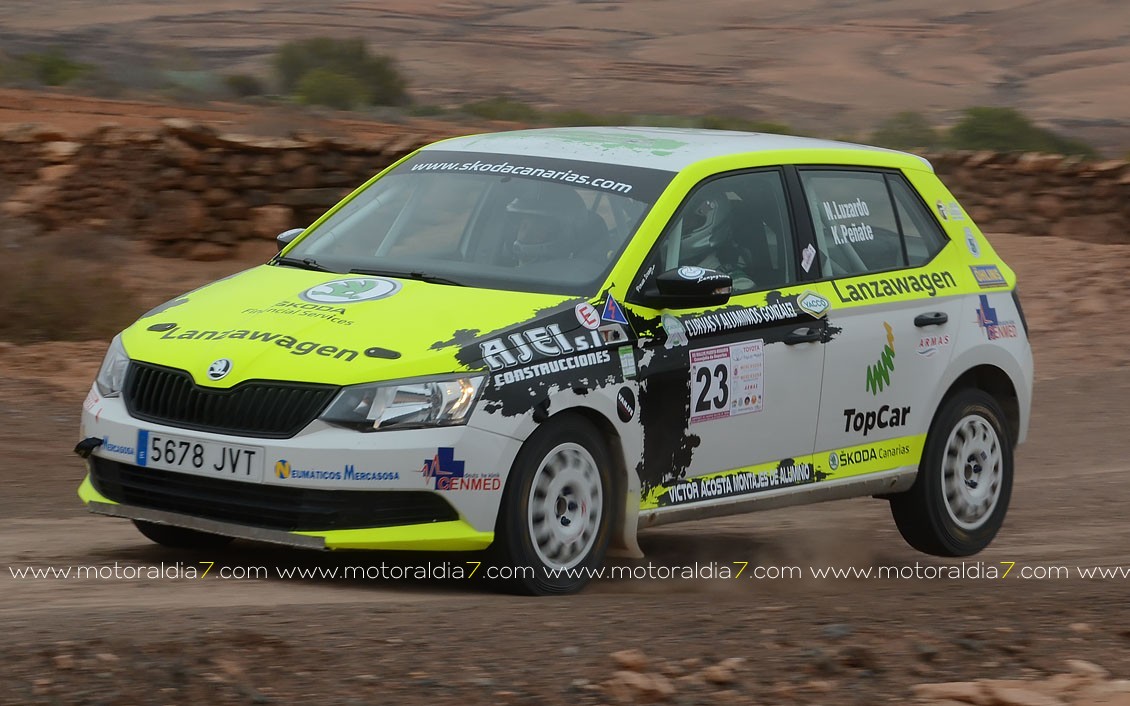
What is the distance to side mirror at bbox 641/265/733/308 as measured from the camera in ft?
21.4

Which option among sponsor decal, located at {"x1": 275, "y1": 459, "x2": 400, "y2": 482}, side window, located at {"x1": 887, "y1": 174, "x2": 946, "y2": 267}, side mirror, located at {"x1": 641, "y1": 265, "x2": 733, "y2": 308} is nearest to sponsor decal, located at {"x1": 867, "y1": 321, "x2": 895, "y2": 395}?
side window, located at {"x1": 887, "y1": 174, "x2": 946, "y2": 267}

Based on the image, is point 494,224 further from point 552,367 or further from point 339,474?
point 339,474

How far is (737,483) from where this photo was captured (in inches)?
275

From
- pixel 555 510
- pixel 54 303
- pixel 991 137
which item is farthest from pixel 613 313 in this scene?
pixel 991 137

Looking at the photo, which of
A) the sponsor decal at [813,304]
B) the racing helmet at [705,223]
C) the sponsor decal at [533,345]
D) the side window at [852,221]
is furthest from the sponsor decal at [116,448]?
the side window at [852,221]

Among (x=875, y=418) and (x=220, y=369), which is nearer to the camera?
(x=220, y=369)

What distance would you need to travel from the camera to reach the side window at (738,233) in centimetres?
691

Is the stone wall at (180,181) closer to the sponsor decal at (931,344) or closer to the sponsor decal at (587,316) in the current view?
the sponsor decal at (931,344)

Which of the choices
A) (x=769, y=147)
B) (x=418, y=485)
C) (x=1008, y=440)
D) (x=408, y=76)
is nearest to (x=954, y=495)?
(x=1008, y=440)

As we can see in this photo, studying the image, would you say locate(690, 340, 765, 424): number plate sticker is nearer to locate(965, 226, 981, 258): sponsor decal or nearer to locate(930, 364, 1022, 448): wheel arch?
locate(930, 364, 1022, 448): wheel arch

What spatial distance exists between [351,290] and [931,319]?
2.81 m

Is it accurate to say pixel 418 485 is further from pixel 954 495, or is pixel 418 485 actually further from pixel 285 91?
pixel 285 91

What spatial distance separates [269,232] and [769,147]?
10063 mm

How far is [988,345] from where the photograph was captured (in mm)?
8125
